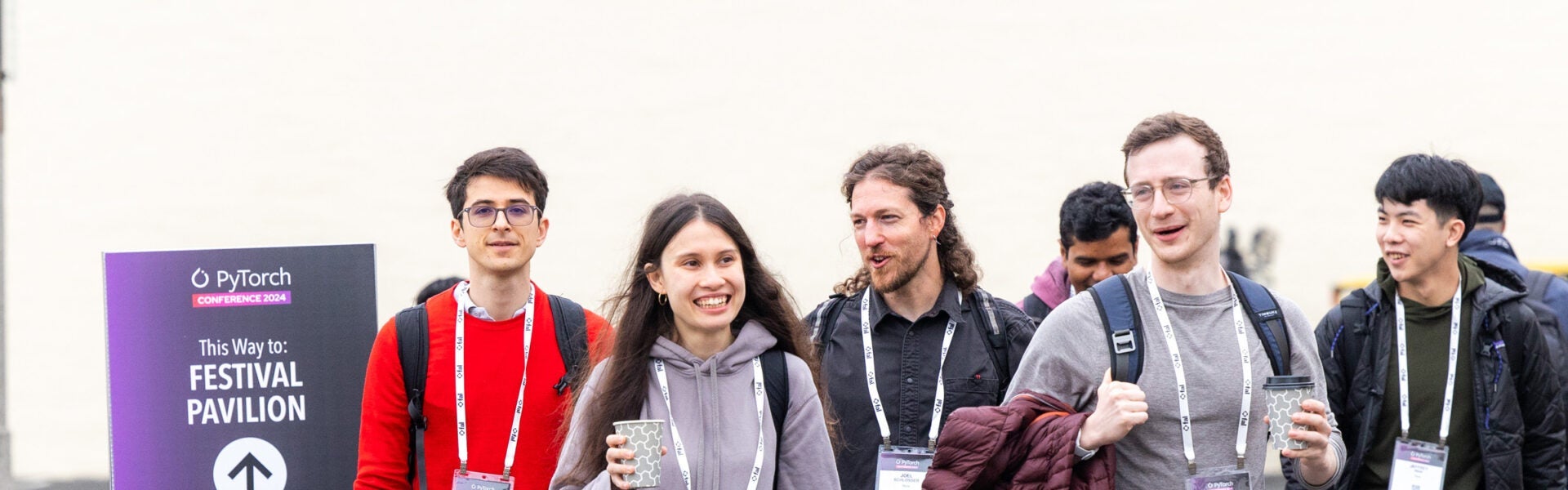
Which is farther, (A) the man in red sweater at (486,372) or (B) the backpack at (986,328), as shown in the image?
(B) the backpack at (986,328)

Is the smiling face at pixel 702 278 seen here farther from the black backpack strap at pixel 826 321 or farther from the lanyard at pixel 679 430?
the black backpack strap at pixel 826 321

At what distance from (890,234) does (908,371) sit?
37cm

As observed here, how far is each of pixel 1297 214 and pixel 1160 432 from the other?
6.13 metres

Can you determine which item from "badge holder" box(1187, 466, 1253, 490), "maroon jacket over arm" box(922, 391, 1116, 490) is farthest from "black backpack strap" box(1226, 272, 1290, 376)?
"maroon jacket over arm" box(922, 391, 1116, 490)

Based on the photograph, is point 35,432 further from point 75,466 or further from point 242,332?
point 242,332

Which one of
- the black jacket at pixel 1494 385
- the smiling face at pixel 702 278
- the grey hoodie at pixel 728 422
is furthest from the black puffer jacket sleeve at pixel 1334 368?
the smiling face at pixel 702 278

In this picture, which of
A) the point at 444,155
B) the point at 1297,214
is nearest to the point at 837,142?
the point at 444,155

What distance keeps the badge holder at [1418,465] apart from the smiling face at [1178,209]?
4.28ft

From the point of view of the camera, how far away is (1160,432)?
291 centimetres

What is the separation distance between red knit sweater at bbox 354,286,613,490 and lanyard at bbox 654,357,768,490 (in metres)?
0.52

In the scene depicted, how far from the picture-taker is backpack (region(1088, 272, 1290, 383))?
2.91m

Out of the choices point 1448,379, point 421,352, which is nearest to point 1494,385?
point 1448,379

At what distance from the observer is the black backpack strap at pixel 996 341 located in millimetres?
3842

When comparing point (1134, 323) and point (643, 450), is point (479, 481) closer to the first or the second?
point (643, 450)
